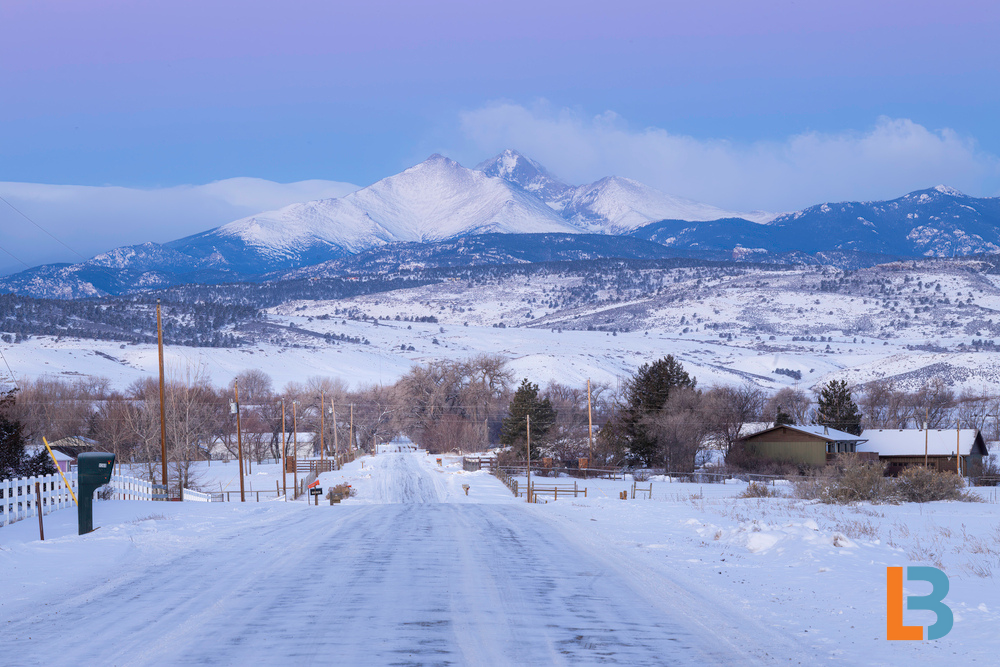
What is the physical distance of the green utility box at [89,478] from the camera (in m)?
17.7

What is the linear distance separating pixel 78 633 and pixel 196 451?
208ft

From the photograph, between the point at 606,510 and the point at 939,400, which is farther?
the point at 939,400

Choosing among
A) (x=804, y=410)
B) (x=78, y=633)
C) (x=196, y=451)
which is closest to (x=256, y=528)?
(x=78, y=633)

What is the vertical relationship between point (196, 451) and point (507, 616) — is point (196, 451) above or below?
below

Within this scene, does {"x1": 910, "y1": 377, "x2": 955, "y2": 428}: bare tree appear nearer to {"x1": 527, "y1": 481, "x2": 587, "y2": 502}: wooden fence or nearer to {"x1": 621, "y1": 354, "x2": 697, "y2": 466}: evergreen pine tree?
{"x1": 621, "y1": 354, "x2": 697, "y2": 466}: evergreen pine tree

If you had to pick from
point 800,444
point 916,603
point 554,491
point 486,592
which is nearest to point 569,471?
point 800,444

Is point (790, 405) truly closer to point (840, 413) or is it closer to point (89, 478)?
point (840, 413)

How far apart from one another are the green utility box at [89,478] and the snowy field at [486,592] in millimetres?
601

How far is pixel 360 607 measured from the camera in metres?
10.1

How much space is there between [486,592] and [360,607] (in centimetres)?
186

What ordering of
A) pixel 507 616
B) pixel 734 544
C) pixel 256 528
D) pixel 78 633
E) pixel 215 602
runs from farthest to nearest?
pixel 256 528 → pixel 734 544 → pixel 215 602 → pixel 507 616 → pixel 78 633

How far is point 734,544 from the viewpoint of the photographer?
16.1 metres

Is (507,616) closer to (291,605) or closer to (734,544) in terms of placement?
(291,605)

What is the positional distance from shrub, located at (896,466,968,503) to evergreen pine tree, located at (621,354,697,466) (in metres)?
39.6
